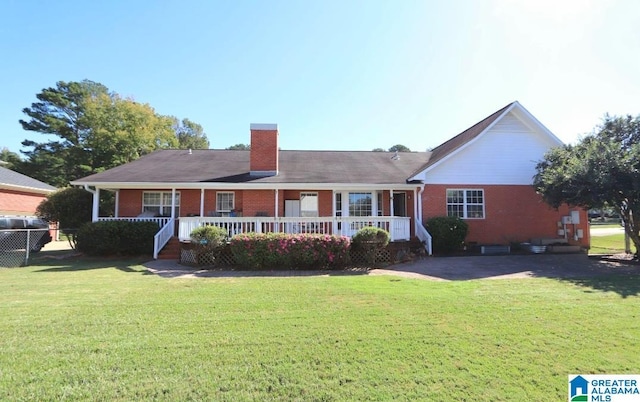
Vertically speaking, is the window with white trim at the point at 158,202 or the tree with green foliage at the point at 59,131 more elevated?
the tree with green foliage at the point at 59,131

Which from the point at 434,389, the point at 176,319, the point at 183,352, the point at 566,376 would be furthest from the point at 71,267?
the point at 566,376

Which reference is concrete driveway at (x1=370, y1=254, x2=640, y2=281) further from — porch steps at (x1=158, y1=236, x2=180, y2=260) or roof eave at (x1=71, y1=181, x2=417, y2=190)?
porch steps at (x1=158, y1=236, x2=180, y2=260)

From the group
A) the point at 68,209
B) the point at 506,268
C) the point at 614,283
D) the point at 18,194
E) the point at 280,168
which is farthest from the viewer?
the point at 18,194

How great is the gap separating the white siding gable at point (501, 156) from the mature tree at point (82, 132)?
3127cm

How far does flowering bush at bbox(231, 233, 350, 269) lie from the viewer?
10.9m

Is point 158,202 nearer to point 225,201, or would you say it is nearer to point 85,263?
point 225,201

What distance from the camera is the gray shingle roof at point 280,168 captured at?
15141mm

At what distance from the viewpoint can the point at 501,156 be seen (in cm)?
1571

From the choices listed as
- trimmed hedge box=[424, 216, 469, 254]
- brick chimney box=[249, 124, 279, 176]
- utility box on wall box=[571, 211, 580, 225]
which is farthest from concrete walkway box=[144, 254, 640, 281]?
brick chimney box=[249, 124, 279, 176]

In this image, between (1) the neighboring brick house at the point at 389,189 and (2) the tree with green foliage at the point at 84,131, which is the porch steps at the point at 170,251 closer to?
(1) the neighboring brick house at the point at 389,189

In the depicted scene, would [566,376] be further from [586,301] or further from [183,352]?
[183,352]

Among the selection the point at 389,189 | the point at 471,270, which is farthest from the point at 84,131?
the point at 471,270

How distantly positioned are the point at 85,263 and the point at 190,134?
4710 centimetres

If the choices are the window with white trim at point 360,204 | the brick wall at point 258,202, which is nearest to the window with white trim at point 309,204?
the brick wall at point 258,202
